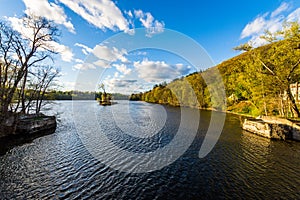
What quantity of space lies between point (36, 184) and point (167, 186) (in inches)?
318

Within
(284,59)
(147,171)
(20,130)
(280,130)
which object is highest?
(284,59)

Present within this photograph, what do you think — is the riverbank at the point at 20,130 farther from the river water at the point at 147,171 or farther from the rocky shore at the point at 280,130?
the rocky shore at the point at 280,130

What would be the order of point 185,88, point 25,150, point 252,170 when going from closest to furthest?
point 252,170
point 25,150
point 185,88

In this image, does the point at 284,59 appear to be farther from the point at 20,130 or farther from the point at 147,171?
the point at 20,130

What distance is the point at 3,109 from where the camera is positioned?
18.7m

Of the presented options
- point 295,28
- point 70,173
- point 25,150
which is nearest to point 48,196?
point 70,173

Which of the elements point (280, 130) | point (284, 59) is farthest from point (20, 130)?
point (284, 59)

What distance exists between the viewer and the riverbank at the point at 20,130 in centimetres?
1792

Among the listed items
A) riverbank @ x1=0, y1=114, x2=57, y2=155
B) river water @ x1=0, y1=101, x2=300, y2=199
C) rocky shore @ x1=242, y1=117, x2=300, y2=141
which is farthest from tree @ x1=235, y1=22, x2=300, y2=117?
riverbank @ x1=0, y1=114, x2=57, y2=155

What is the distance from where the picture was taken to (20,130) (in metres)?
21.5

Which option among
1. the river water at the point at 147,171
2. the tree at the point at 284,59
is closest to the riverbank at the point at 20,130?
the river water at the point at 147,171

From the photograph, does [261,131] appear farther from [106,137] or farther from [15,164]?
[15,164]

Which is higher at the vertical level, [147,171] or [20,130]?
[20,130]

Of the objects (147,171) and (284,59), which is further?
(284,59)
